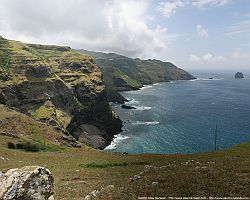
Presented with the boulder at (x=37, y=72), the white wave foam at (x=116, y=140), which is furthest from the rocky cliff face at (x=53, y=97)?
the white wave foam at (x=116, y=140)

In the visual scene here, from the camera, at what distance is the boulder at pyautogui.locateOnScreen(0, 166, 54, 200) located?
62.2 ft

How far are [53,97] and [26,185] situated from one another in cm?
12864

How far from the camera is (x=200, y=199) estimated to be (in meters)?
19.5

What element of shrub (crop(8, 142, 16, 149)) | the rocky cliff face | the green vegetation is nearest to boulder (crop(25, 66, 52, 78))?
the rocky cliff face

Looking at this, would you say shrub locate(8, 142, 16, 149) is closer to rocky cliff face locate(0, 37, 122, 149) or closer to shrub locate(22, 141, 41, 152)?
shrub locate(22, 141, 41, 152)

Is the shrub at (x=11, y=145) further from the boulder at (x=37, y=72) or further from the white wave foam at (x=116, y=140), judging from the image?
the boulder at (x=37, y=72)

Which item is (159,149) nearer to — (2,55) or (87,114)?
(87,114)

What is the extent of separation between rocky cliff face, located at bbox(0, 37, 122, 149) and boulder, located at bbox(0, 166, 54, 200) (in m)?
92.9

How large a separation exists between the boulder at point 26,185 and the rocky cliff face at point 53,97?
9286cm

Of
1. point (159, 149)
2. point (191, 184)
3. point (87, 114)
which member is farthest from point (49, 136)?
point (87, 114)

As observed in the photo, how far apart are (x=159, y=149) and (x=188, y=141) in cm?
1725

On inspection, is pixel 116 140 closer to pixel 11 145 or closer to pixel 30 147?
pixel 30 147

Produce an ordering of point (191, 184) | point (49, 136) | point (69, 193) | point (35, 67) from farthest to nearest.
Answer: point (35, 67)
point (49, 136)
point (69, 193)
point (191, 184)

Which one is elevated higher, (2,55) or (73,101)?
(2,55)
